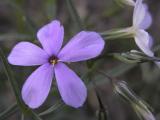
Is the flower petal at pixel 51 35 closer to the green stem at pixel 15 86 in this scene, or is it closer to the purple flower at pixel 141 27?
the green stem at pixel 15 86

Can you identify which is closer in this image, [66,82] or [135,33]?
[66,82]

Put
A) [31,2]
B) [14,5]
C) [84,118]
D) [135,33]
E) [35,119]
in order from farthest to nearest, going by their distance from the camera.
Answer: [31,2], [84,118], [14,5], [135,33], [35,119]

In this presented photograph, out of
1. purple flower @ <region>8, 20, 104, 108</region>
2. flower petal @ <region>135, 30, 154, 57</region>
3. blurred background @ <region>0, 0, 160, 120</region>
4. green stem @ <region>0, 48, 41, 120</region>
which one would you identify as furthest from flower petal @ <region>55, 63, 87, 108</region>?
blurred background @ <region>0, 0, 160, 120</region>

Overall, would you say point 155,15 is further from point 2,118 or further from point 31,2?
point 2,118

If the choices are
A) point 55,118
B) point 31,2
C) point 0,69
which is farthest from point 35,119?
point 31,2

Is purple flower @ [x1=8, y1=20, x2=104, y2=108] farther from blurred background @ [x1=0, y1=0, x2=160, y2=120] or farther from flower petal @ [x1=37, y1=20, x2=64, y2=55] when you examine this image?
blurred background @ [x1=0, y1=0, x2=160, y2=120]

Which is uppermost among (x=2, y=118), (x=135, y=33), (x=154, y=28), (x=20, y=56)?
(x=20, y=56)

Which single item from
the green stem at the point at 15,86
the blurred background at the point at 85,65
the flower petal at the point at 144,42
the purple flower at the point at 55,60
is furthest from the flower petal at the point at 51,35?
the blurred background at the point at 85,65
